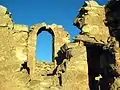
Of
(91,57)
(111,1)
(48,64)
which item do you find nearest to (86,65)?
(91,57)

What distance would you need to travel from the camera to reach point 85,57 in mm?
15055

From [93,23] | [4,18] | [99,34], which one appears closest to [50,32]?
[4,18]

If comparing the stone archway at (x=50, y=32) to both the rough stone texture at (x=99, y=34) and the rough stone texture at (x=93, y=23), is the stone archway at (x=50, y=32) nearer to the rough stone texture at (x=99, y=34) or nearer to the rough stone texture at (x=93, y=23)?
the rough stone texture at (x=99, y=34)

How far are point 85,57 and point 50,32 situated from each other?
28.7 ft

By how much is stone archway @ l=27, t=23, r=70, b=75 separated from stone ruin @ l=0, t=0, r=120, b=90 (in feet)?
15.3

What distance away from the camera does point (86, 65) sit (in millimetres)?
14906

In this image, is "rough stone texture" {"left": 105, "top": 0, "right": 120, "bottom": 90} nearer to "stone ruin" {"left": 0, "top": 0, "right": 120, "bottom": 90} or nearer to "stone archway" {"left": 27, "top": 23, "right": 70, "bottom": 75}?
"stone ruin" {"left": 0, "top": 0, "right": 120, "bottom": 90}

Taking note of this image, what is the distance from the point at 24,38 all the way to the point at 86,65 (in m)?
8.15

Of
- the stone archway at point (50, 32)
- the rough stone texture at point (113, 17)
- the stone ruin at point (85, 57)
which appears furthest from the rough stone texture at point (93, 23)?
the stone archway at point (50, 32)

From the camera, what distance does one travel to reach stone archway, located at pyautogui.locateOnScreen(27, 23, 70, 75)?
2180cm

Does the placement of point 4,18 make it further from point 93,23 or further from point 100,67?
point 100,67

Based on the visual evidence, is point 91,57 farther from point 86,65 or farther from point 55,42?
point 55,42

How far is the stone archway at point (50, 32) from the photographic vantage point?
21.8 m

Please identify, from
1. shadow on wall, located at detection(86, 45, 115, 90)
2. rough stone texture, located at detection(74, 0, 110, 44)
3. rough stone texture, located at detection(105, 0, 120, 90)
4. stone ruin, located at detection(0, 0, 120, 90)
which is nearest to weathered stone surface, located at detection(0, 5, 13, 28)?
stone ruin, located at detection(0, 0, 120, 90)
